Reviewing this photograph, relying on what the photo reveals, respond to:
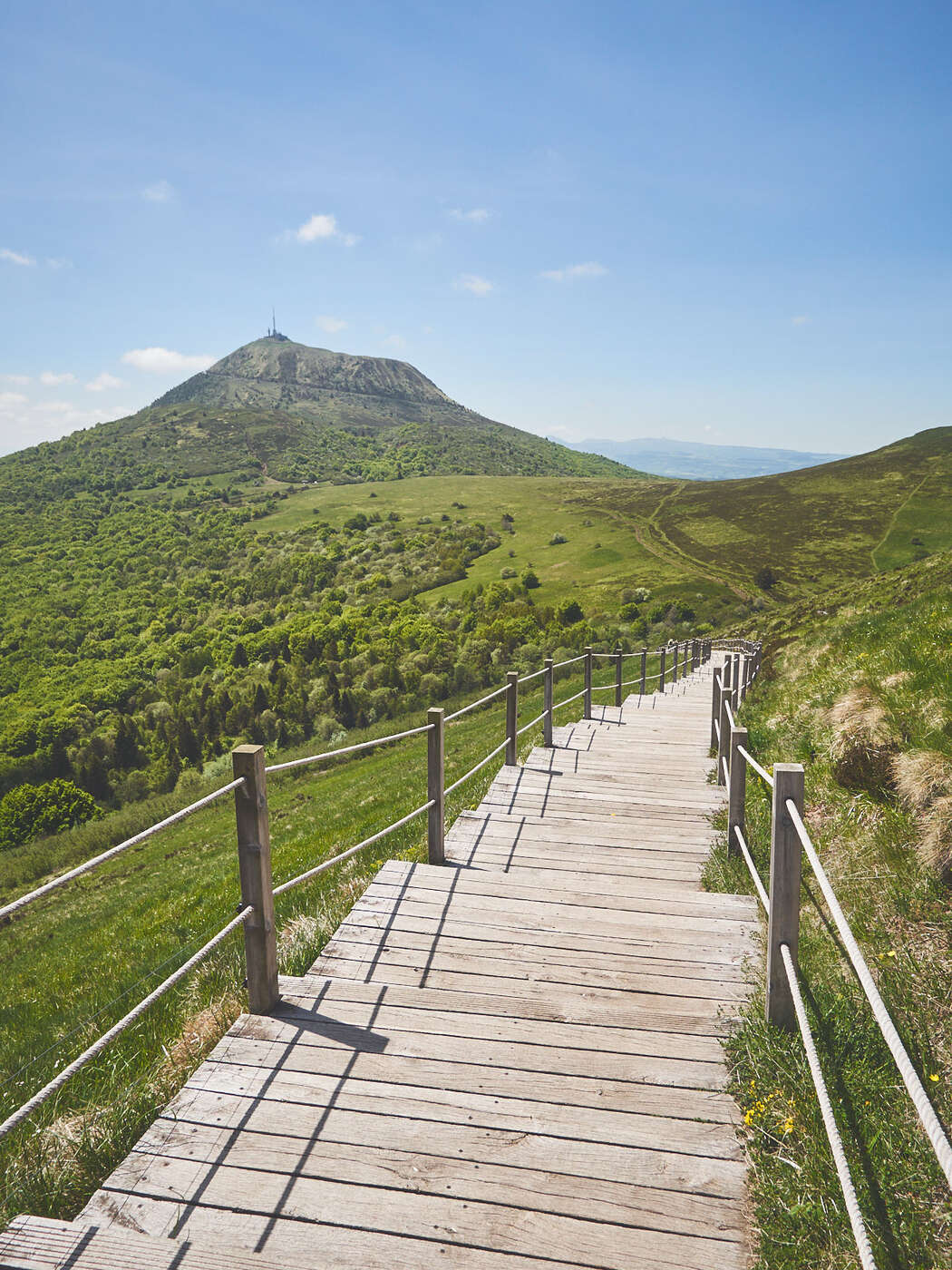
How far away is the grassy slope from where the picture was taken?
250 centimetres

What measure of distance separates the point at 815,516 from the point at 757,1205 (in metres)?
119

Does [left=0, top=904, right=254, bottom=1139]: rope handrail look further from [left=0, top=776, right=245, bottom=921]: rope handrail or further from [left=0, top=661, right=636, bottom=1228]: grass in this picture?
[left=0, top=776, right=245, bottom=921]: rope handrail

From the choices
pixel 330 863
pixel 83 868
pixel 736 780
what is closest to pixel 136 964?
pixel 330 863

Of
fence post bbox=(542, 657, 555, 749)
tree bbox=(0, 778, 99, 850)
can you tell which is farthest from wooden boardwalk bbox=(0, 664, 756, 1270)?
tree bbox=(0, 778, 99, 850)

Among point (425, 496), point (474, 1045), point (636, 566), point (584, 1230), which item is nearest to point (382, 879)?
point (474, 1045)

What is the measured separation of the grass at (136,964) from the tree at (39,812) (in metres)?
42.4

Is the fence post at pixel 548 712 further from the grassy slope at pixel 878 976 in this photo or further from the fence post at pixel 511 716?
the grassy slope at pixel 878 976

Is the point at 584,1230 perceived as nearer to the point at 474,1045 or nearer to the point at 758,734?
the point at 474,1045

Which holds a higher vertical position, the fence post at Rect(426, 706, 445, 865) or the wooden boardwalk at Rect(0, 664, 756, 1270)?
the fence post at Rect(426, 706, 445, 865)

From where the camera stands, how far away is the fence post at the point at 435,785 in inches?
232

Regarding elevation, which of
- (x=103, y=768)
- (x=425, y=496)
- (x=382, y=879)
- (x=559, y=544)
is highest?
(x=425, y=496)

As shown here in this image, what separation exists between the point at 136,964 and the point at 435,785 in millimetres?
5608

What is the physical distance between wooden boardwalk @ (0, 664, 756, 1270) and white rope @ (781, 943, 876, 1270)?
1.81 ft

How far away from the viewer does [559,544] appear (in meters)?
123
